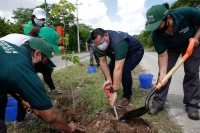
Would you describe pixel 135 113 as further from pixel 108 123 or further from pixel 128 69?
pixel 128 69

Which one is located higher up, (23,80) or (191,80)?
(23,80)

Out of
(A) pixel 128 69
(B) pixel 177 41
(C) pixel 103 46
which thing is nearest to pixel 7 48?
(C) pixel 103 46

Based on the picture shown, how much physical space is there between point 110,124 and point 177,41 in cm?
160

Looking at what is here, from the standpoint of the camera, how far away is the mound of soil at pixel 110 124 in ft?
7.07

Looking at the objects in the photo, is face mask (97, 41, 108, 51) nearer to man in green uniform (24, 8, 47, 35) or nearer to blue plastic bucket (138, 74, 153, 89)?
man in green uniform (24, 8, 47, 35)

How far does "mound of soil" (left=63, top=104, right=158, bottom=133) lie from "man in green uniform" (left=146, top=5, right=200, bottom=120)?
0.49 m

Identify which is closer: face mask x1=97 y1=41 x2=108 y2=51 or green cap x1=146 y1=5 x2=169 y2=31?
green cap x1=146 y1=5 x2=169 y2=31

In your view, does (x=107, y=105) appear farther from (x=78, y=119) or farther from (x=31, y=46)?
(x=31, y=46)

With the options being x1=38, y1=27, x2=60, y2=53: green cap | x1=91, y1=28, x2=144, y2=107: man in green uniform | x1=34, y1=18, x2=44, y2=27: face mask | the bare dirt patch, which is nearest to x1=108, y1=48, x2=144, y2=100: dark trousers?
x1=91, y1=28, x2=144, y2=107: man in green uniform

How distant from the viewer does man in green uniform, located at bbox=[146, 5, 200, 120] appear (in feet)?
7.60

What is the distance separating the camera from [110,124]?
2.25m

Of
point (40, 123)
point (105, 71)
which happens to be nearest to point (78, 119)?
point (40, 123)

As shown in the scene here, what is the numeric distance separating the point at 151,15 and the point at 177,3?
21.8m

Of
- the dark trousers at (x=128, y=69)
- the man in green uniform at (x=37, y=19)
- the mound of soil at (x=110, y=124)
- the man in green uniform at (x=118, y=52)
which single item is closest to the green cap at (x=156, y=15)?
the man in green uniform at (x=118, y=52)
